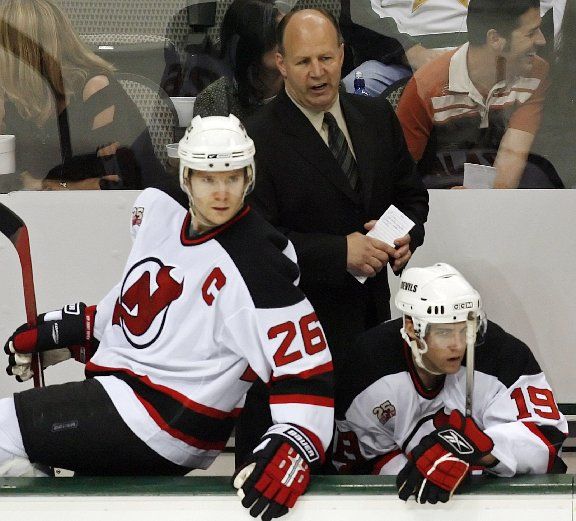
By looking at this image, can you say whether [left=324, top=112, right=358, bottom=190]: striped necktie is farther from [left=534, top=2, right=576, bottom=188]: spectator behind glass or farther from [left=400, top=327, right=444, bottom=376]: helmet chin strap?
[left=534, top=2, right=576, bottom=188]: spectator behind glass

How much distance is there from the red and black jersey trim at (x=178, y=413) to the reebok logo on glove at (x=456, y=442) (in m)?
0.40

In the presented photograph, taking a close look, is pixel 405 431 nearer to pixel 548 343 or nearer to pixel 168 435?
pixel 168 435

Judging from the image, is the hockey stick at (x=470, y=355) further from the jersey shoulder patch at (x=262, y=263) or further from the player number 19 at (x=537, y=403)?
the jersey shoulder patch at (x=262, y=263)

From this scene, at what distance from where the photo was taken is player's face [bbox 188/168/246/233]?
1.89 meters

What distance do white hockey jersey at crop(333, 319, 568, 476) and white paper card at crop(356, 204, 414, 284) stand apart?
0.76 feet

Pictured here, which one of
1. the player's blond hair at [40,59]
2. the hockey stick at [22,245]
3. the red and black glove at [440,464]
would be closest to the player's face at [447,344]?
the red and black glove at [440,464]

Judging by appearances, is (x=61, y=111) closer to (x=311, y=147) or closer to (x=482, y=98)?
(x=311, y=147)

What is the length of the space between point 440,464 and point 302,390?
269 millimetres

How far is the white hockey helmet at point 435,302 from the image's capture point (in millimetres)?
2076

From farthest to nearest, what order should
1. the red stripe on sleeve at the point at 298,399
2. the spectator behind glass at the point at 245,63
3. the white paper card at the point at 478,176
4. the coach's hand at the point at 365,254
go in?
the white paper card at the point at 478,176, the spectator behind glass at the point at 245,63, the coach's hand at the point at 365,254, the red stripe on sleeve at the point at 298,399

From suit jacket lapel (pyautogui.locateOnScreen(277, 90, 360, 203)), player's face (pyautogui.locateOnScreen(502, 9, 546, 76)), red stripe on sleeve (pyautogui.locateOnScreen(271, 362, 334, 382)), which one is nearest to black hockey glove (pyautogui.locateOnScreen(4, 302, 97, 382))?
red stripe on sleeve (pyautogui.locateOnScreen(271, 362, 334, 382))

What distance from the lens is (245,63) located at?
2783 mm

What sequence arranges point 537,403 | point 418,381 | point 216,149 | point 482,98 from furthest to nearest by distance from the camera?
point 482,98
point 418,381
point 537,403
point 216,149

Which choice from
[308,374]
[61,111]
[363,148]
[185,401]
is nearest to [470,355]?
[308,374]
